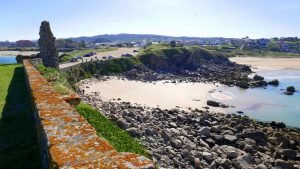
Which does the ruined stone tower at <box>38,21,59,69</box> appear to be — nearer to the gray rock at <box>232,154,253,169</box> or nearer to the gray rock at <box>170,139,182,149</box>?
the gray rock at <box>170,139,182,149</box>

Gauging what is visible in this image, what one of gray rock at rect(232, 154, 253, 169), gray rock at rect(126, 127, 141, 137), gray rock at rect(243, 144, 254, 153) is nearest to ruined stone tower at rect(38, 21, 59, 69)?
gray rock at rect(126, 127, 141, 137)

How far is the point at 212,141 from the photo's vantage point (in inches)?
1012

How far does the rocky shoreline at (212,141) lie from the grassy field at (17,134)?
22.8ft

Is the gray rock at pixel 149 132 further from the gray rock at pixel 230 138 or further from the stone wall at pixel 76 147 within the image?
the stone wall at pixel 76 147

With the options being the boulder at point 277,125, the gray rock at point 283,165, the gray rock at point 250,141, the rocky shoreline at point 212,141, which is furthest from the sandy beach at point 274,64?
the gray rock at point 283,165

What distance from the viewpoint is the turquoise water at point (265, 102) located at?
39844 mm

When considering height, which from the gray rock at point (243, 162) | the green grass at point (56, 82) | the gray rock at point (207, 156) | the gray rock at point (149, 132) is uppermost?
the green grass at point (56, 82)

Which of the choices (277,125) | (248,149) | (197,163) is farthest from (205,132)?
(277,125)

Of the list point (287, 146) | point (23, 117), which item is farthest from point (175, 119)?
point (23, 117)

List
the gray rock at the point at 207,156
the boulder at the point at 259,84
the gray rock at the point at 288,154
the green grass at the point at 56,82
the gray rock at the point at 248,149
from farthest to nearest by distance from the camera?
1. the boulder at the point at 259,84
2. the gray rock at the point at 248,149
3. the gray rock at the point at 288,154
4. the gray rock at the point at 207,156
5. the green grass at the point at 56,82

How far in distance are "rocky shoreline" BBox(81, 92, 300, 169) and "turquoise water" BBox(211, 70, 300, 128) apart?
4.95 metres

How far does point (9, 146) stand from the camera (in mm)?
9570

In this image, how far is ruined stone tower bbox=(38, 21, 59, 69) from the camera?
124ft

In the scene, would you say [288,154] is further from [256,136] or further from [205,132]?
[205,132]
